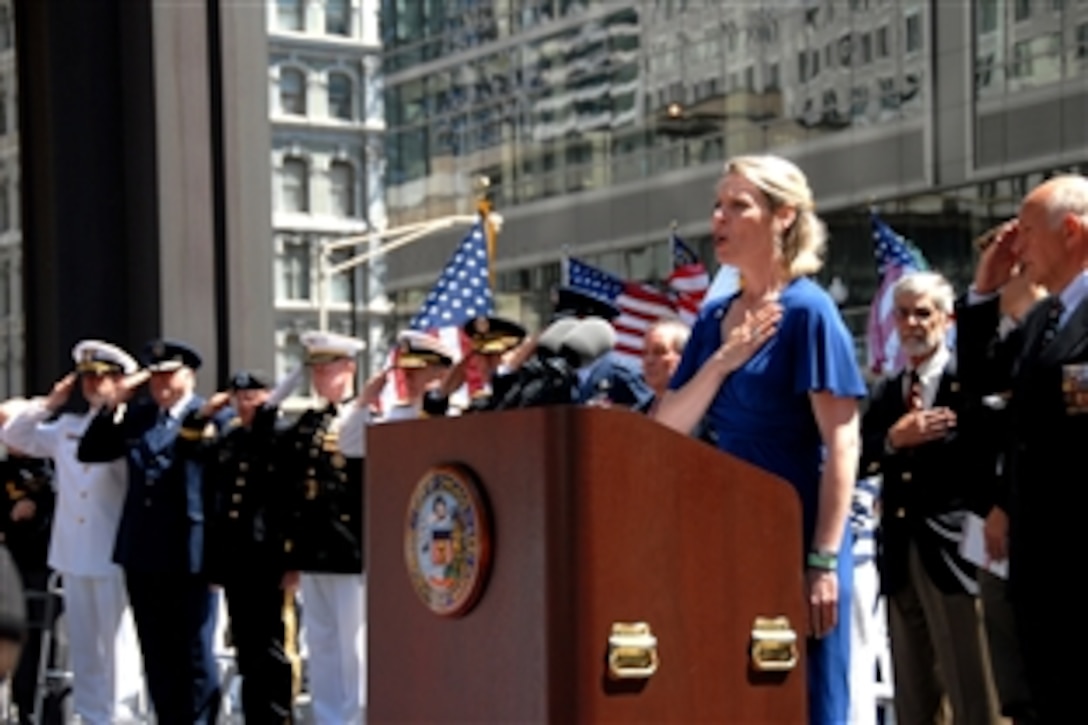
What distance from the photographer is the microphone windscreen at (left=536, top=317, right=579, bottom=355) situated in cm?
557

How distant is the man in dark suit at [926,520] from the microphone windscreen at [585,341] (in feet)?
7.21

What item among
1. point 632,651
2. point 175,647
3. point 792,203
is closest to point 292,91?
point 175,647

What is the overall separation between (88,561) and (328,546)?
1.20m

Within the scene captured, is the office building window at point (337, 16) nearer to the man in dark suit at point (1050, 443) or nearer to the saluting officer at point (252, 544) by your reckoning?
the saluting officer at point (252, 544)

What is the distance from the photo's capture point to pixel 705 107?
6166cm

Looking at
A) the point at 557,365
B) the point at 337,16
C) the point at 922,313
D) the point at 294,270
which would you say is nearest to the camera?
the point at 557,365

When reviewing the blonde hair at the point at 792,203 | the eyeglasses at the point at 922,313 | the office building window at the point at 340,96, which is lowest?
the eyeglasses at the point at 922,313

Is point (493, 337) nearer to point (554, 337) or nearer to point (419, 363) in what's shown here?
point (419, 363)

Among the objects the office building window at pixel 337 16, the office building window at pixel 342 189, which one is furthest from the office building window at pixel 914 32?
the office building window at pixel 337 16

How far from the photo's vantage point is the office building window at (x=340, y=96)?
259ft

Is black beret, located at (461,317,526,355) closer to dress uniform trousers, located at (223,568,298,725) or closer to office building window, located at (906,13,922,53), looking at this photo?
dress uniform trousers, located at (223,568,298,725)

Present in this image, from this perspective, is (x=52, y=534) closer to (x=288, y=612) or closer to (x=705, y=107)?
(x=288, y=612)

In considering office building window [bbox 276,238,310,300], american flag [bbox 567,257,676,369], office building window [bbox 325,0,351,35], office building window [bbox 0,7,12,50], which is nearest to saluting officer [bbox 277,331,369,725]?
american flag [bbox 567,257,676,369]

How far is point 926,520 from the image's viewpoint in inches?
308
